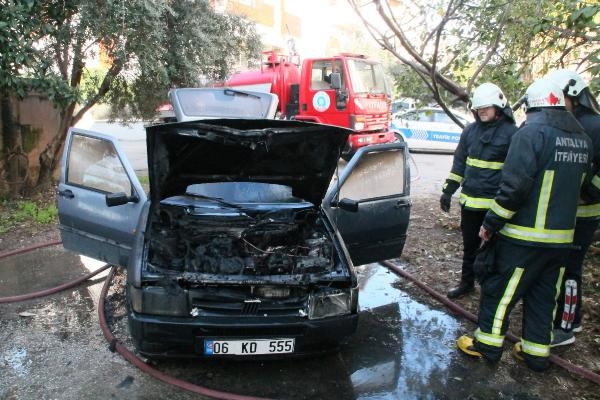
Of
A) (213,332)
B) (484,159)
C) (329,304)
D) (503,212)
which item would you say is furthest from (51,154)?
(503,212)

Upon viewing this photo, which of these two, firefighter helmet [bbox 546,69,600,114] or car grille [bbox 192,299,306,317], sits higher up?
firefighter helmet [bbox 546,69,600,114]

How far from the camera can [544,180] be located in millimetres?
3086

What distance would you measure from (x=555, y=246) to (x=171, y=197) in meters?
2.83

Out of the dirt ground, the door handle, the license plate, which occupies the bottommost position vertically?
the dirt ground

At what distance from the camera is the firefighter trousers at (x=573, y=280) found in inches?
142

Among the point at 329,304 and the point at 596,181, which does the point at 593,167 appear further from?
the point at 329,304

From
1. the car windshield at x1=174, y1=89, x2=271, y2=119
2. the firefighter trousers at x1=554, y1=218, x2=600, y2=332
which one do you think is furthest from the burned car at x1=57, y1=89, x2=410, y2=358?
the car windshield at x1=174, y1=89, x2=271, y2=119

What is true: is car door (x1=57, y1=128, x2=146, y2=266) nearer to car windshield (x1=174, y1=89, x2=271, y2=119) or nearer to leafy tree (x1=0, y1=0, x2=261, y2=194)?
car windshield (x1=174, y1=89, x2=271, y2=119)

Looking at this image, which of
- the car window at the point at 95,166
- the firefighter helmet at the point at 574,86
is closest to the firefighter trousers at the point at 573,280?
the firefighter helmet at the point at 574,86

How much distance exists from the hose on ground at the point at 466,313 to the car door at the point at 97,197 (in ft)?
9.02

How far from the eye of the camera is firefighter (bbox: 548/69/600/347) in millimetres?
3461

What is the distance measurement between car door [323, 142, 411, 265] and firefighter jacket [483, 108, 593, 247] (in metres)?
1.23

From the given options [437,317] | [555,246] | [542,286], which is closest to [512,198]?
[555,246]

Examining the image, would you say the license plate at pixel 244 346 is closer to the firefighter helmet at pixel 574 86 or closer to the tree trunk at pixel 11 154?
the firefighter helmet at pixel 574 86
